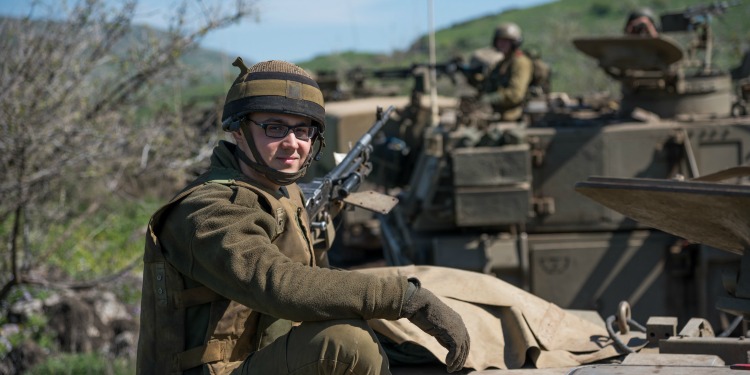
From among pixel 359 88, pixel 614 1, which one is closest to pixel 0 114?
pixel 359 88

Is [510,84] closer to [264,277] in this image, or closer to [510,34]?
[510,34]

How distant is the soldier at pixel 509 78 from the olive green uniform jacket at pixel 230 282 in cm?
609

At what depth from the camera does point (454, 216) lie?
26.1 feet

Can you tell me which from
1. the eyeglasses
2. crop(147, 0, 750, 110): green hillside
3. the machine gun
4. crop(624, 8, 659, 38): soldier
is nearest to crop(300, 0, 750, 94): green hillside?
crop(147, 0, 750, 110): green hillside

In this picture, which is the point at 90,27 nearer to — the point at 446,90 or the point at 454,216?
the point at 454,216

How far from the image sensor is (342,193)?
502 cm

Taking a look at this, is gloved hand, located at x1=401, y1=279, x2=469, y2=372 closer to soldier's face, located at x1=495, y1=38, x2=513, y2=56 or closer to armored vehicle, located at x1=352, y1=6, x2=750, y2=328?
armored vehicle, located at x1=352, y1=6, x2=750, y2=328

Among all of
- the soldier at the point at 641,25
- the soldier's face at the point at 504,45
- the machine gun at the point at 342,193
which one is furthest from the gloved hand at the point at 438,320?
the soldier's face at the point at 504,45

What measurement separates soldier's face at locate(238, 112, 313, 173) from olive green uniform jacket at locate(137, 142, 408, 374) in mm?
102

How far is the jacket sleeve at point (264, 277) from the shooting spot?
321 centimetres

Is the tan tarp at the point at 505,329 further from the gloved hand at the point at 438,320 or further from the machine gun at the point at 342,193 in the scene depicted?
the gloved hand at the point at 438,320

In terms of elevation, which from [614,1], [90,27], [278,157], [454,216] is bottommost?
[454,216]

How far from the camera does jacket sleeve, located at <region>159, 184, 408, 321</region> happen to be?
321cm

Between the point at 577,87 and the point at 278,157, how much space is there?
19217 mm
